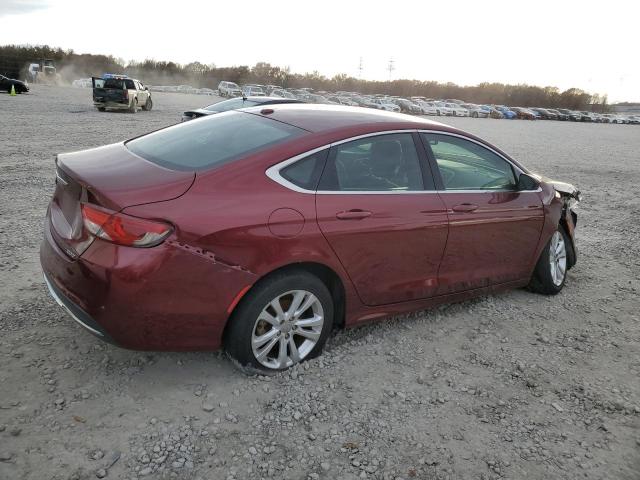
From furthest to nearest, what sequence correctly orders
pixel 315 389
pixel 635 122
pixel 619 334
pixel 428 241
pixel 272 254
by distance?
pixel 635 122 → pixel 619 334 → pixel 428 241 → pixel 315 389 → pixel 272 254

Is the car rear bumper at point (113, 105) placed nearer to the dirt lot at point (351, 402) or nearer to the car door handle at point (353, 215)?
the dirt lot at point (351, 402)

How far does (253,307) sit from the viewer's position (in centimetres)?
302

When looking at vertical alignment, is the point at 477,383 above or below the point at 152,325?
below

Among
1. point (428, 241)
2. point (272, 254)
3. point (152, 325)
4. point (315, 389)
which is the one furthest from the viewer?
point (428, 241)

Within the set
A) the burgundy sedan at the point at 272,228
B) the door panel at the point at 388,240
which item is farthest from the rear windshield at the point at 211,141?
the door panel at the point at 388,240

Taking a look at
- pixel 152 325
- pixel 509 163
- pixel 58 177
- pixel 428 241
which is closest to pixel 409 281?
pixel 428 241

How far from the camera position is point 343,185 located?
11.0ft

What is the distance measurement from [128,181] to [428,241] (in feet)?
6.74

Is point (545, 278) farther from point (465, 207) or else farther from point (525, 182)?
point (465, 207)

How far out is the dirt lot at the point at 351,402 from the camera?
8.59ft

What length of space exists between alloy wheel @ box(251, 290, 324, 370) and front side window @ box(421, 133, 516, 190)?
4.71 ft

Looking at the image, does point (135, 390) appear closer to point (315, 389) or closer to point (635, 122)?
point (315, 389)

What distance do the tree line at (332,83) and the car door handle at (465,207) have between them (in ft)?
284

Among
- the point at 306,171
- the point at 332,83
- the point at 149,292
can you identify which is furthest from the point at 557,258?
the point at 332,83
